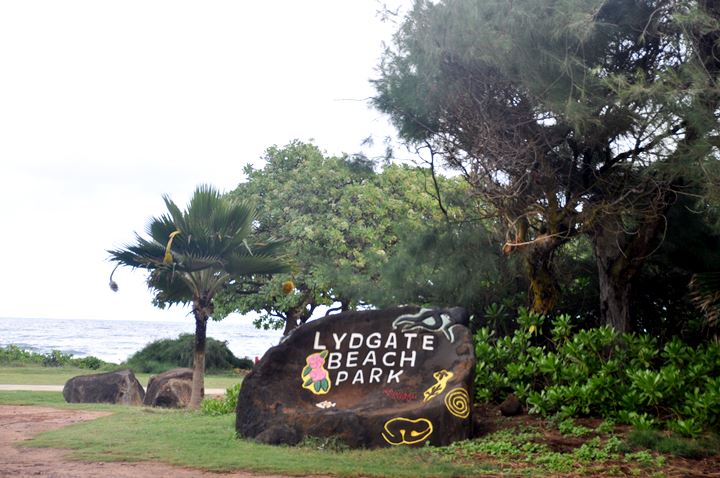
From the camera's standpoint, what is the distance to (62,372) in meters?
26.7

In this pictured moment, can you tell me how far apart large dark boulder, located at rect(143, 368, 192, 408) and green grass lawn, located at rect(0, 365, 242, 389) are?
5.37 meters

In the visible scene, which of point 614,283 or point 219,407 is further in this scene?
point 219,407

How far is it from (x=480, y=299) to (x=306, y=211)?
1443 cm

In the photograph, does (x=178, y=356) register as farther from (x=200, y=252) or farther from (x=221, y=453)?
(x=221, y=453)

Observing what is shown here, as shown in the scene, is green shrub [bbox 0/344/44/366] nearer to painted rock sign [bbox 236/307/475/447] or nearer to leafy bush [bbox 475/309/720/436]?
painted rock sign [bbox 236/307/475/447]

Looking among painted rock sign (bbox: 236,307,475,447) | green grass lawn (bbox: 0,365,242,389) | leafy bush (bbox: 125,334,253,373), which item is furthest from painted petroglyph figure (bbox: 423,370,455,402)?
leafy bush (bbox: 125,334,253,373)

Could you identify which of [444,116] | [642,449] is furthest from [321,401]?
[444,116]

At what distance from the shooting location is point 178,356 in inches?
1182

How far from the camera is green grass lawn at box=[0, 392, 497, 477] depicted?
8.11 m

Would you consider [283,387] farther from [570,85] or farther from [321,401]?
[570,85]

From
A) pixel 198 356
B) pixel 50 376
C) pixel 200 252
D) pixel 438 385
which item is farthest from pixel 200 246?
pixel 50 376

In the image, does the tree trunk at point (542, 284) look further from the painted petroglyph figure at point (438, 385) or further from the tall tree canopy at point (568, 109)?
the painted petroglyph figure at point (438, 385)

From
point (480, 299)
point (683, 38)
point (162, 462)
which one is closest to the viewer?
point (162, 462)

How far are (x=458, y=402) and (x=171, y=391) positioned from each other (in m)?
8.38
